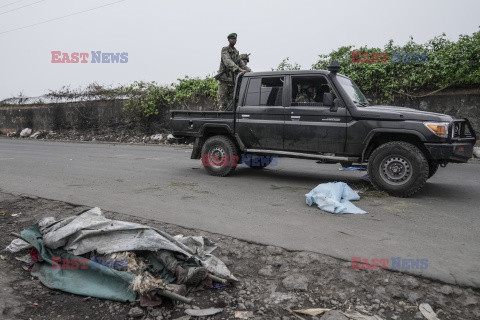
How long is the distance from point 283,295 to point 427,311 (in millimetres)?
977

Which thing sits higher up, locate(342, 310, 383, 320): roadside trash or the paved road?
the paved road

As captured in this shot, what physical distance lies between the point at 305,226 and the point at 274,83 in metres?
3.38

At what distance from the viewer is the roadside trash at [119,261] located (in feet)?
8.39

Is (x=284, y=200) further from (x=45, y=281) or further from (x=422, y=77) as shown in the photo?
(x=422, y=77)

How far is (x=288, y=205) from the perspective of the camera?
4938 mm

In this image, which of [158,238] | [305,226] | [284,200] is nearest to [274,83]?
[284,200]

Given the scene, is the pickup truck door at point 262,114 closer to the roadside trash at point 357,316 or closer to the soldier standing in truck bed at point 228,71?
the soldier standing in truck bed at point 228,71

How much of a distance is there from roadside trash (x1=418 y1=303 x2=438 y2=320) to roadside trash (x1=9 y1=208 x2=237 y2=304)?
4.40 feet

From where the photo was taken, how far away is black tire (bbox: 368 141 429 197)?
5207 mm

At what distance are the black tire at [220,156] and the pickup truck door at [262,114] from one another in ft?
1.05

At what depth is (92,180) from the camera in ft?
22.1

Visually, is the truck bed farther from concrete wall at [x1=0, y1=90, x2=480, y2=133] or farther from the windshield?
concrete wall at [x1=0, y1=90, x2=480, y2=133]
